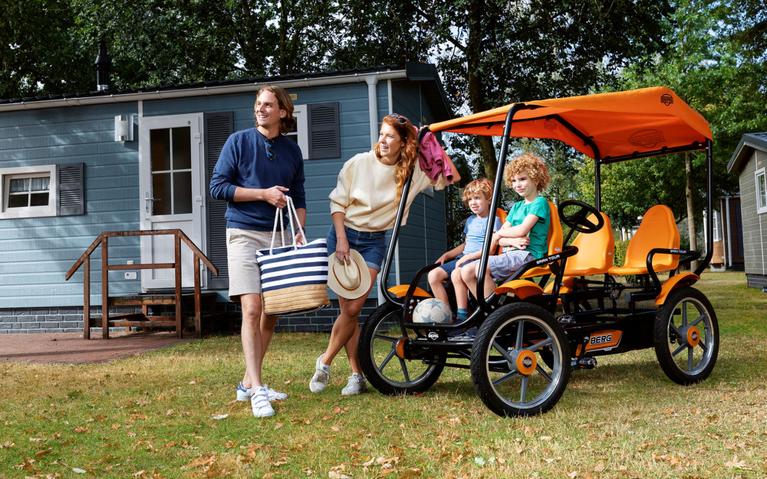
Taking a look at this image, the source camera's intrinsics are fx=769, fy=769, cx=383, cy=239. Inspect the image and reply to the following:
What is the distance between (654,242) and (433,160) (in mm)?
1912

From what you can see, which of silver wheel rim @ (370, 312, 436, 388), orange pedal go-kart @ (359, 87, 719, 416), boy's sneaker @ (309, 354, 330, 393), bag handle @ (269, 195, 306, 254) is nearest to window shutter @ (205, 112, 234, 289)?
silver wheel rim @ (370, 312, 436, 388)

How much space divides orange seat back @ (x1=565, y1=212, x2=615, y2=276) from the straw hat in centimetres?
156

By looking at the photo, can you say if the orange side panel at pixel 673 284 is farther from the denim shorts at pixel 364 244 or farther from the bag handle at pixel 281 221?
the bag handle at pixel 281 221

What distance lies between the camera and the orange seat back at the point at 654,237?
546 centimetres

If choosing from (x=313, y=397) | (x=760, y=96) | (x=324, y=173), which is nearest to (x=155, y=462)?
(x=313, y=397)

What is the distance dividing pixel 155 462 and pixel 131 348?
5.19 metres

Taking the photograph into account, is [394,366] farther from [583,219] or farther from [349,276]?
[583,219]

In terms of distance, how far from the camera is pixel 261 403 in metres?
4.39

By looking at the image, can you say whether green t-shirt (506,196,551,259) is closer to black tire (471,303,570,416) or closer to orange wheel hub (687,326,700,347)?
black tire (471,303,570,416)

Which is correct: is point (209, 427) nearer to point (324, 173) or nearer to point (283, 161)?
point (283, 161)

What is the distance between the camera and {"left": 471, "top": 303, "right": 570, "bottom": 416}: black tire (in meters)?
4.09

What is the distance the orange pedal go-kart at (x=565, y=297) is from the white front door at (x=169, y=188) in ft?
17.2

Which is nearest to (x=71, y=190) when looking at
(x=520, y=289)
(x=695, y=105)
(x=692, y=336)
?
(x=520, y=289)

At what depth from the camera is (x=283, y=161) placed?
15.3 ft
